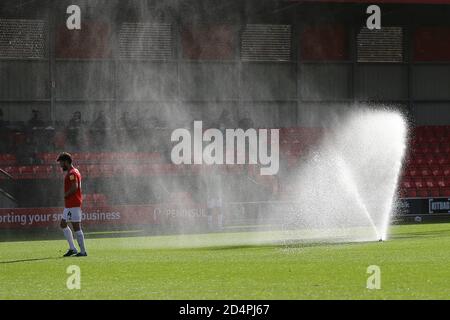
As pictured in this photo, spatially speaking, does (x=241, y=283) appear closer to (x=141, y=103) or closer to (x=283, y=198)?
(x=283, y=198)

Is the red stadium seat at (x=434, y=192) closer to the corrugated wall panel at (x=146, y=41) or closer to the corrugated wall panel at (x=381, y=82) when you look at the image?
the corrugated wall panel at (x=381, y=82)

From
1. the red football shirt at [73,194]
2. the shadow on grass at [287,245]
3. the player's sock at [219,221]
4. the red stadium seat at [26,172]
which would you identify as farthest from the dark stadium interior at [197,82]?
the red football shirt at [73,194]

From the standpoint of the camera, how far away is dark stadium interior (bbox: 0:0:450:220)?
122 ft

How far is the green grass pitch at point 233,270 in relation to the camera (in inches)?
555

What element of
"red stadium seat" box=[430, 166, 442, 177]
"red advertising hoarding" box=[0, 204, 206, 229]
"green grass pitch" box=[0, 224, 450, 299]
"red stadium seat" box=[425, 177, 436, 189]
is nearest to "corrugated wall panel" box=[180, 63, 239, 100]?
"red stadium seat" box=[430, 166, 442, 177]

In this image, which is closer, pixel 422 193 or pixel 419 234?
pixel 419 234

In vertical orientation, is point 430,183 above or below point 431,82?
below

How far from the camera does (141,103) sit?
139ft

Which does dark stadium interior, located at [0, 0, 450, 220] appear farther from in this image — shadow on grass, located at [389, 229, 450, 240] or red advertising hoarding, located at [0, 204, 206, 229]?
shadow on grass, located at [389, 229, 450, 240]

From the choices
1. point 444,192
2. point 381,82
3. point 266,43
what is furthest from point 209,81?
point 444,192

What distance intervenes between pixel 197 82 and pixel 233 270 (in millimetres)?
26427

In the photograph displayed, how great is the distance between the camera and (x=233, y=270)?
17266mm

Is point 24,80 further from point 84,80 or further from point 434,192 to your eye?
point 434,192

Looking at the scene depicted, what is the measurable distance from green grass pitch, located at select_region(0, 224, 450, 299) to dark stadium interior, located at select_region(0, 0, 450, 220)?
12134 millimetres
